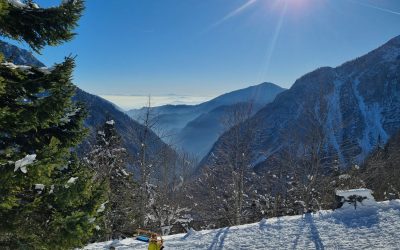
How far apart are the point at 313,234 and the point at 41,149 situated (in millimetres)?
10110

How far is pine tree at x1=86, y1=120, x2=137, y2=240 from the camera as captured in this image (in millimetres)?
24203

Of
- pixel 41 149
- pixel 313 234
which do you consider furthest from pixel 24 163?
pixel 313 234

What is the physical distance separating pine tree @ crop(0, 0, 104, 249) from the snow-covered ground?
7627 millimetres

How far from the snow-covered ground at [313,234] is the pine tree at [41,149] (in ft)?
25.0

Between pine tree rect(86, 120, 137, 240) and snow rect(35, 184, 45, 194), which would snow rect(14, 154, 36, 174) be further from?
pine tree rect(86, 120, 137, 240)

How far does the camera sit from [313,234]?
13.6 meters

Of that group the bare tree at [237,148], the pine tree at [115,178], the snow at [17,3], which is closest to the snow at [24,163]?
the snow at [17,3]

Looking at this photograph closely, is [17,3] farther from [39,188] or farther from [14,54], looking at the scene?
[39,188]

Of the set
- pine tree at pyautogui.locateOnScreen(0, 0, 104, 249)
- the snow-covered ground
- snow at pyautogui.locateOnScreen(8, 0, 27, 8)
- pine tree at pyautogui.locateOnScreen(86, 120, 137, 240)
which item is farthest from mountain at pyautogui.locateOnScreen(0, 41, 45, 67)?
pine tree at pyautogui.locateOnScreen(86, 120, 137, 240)

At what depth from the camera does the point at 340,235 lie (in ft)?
43.4

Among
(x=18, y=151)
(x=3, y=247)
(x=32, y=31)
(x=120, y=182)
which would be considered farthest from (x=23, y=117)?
(x=120, y=182)

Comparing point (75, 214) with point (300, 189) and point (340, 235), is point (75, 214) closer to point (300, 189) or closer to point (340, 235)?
point (340, 235)

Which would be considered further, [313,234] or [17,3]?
[313,234]

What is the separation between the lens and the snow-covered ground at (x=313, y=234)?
12578 mm
